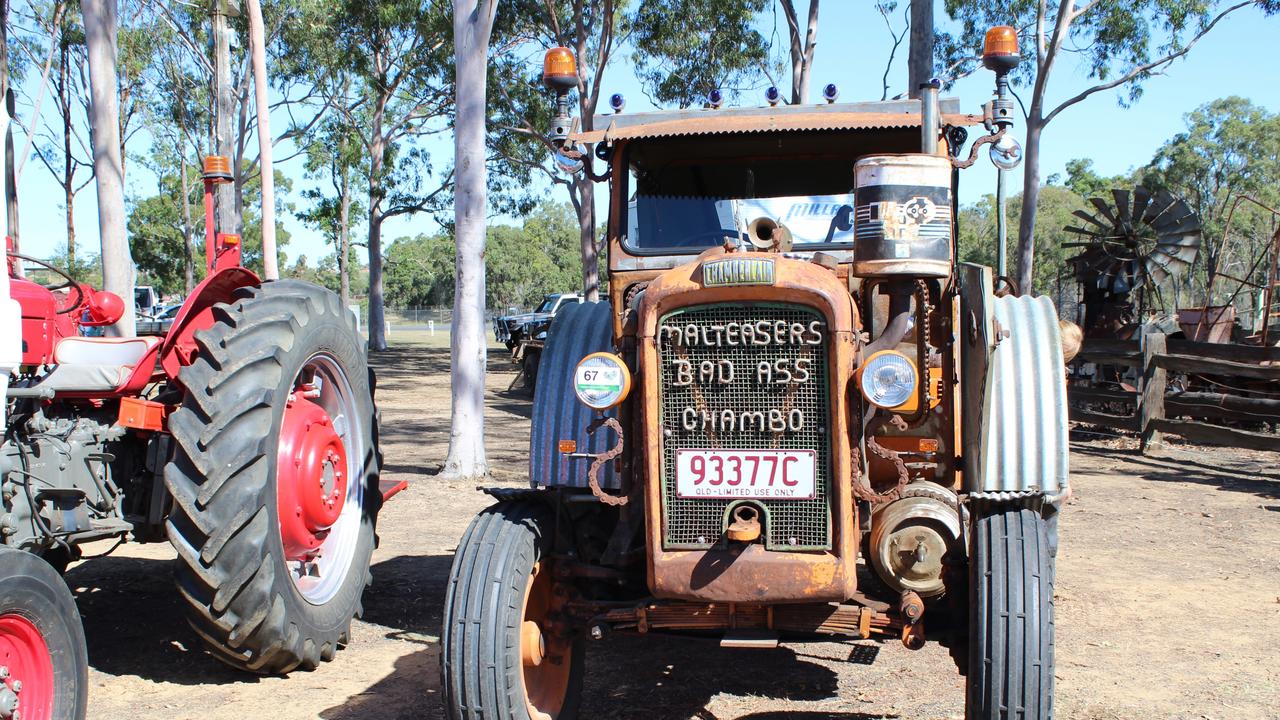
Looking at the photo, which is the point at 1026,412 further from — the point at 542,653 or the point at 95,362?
the point at 95,362

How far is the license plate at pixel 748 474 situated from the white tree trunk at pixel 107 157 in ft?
37.6

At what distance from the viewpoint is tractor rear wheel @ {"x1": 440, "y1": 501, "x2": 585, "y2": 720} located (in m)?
3.75

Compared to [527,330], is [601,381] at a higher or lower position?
lower

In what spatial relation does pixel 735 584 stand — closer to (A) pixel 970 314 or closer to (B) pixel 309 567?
(A) pixel 970 314

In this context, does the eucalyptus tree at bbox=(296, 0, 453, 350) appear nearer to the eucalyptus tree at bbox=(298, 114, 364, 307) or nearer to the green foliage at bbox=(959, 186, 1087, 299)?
the eucalyptus tree at bbox=(298, 114, 364, 307)

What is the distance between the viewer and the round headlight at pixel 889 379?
360 centimetres

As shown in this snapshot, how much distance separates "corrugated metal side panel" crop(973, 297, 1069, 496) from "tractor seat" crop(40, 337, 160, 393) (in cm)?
381

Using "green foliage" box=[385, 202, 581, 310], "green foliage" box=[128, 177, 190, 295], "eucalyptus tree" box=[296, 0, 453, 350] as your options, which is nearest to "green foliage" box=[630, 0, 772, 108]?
"eucalyptus tree" box=[296, 0, 453, 350]

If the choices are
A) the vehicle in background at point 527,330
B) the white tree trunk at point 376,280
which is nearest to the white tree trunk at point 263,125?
the vehicle in background at point 527,330

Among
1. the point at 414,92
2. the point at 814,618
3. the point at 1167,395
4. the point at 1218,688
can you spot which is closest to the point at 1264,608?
the point at 1218,688

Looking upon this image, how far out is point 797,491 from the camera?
3.75m

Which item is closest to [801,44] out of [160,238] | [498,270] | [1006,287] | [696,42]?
[696,42]

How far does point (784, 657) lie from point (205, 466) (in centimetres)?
284

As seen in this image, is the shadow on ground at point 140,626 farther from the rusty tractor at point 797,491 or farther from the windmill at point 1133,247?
the windmill at point 1133,247
